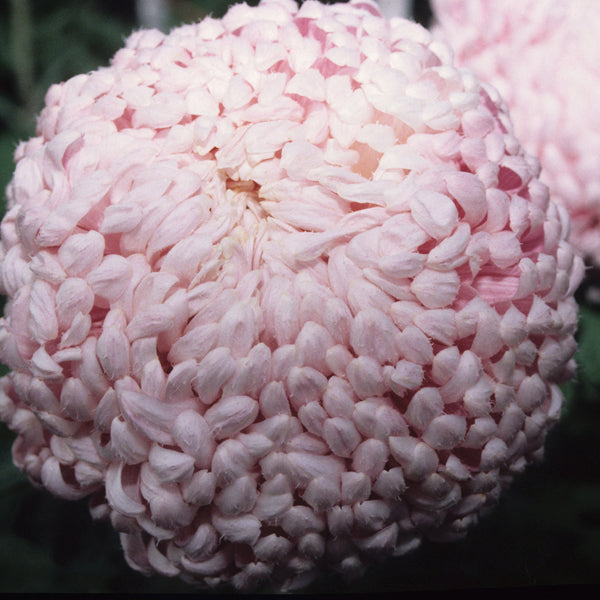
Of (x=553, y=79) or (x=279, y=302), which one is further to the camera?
(x=553, y=79)

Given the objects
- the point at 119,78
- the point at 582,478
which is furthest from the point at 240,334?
the point at 582,478

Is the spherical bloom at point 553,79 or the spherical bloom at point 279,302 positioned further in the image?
the spherical bloom at point 553,79

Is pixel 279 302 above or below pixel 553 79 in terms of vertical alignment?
below

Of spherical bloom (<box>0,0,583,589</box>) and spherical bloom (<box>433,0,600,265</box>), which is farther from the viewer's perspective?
spherical bloom (<box>433,0,600,265</box>)
